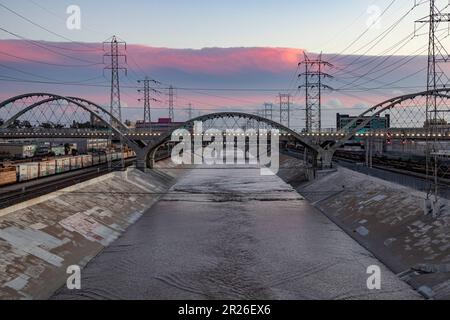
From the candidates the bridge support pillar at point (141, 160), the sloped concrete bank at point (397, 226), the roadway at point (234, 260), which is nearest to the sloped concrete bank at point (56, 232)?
the roadway at point (234, 260)

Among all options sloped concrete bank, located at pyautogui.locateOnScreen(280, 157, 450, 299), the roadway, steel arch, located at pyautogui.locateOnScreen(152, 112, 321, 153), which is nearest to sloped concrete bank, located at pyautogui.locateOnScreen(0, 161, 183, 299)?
the roadway

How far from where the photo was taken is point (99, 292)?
1174 inches

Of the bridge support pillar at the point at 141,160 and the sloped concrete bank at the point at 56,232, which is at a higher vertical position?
the bridge support pillar at the point at 141,160

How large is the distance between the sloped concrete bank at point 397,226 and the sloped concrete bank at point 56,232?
22.4 meters

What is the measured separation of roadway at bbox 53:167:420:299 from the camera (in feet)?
98.7

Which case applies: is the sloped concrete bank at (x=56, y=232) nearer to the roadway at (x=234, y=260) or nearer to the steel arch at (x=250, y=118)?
the roadway at (x=234, y=260)

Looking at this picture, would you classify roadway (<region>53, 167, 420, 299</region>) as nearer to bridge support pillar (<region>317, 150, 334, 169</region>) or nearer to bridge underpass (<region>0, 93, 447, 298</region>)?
bridge underpass (<region>0, 93, 447, 298</region>)

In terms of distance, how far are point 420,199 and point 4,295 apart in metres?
34.9

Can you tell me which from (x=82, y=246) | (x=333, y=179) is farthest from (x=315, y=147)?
(x=82, y=246)

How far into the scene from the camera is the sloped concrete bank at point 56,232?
29578 millimetres
